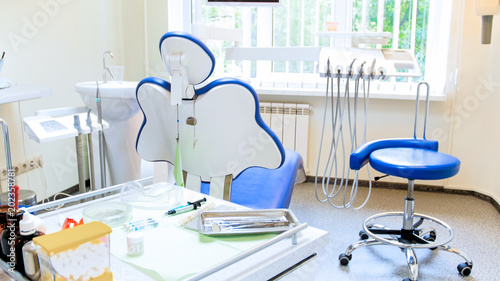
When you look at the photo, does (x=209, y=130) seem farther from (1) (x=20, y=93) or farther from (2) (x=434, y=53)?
(2) (x=434, y=53)

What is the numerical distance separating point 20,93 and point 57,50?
0.97m

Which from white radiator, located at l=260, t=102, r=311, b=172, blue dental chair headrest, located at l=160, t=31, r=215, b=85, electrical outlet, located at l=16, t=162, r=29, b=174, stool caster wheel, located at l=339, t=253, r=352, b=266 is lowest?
stool caster wheel, located at l=339, t=253, r=352, b=266

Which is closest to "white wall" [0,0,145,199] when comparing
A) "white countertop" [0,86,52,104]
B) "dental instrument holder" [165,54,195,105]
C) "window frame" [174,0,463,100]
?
"white countertop" [0,86,52,104]

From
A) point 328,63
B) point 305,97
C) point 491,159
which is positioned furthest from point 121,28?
point 491,159

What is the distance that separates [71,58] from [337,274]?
8.06ft

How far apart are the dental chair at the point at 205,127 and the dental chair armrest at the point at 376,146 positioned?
790 millimetres

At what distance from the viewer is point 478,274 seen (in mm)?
2256

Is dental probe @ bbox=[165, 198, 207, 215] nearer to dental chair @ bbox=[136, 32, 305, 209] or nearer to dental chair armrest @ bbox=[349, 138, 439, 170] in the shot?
dental chair @ bbox=[136, 32, 305, 209]

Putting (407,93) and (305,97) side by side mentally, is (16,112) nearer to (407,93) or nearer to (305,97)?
(305,97)

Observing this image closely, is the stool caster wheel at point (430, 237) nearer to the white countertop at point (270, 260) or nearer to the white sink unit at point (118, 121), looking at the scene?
the white countertop at point (270, 260)

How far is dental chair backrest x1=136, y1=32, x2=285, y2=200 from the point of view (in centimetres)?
165

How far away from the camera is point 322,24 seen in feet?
12.5

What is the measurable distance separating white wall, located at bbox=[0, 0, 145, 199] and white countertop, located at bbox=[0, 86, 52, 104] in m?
0.36

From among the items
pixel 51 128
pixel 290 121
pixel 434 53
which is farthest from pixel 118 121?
pixel 434 53
